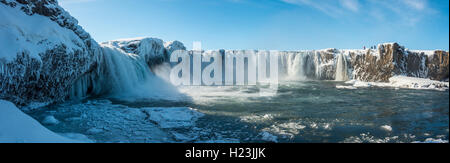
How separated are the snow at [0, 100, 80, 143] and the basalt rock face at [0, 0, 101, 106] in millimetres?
2503

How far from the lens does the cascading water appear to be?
1003 inches

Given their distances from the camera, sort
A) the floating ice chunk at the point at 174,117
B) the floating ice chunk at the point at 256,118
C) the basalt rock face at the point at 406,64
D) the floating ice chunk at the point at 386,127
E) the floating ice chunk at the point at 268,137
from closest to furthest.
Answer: the floating ice chunk at the point at 268,137, the floating ice chunk at the point at 386,127, the floating ice chunk at the point at 174,117, the floating ice chunk at the point at 256,118, the basalt rock face at the point at 406,64

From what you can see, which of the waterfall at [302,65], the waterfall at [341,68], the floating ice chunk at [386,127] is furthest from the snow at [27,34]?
the waterfall at [302,65]

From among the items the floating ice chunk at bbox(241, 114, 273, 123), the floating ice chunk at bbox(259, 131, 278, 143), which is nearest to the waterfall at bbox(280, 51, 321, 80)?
the floating ice chunk at bbox(241, 114, 273, 123)

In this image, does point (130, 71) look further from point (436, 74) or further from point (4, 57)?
point (436, 74)

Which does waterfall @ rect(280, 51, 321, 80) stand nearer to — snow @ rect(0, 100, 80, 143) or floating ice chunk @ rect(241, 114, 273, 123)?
floating ice chunk @ rect(241, 114, 273, 123)

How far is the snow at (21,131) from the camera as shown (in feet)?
8.94

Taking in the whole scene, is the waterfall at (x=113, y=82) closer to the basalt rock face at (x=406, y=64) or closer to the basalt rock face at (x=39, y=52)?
the basalt rock face at (x=39, y=52)

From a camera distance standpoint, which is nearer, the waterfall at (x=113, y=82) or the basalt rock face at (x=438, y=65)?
the waterfall at (x=113, y=82)

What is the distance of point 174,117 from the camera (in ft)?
19.0

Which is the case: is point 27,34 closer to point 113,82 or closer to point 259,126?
point 113,82

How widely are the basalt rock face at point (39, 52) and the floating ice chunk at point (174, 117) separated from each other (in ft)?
10.0

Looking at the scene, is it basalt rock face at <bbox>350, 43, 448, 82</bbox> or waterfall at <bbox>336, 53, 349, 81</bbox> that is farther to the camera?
waterfall at <bbox>336, 53, 349, 81</bbox>

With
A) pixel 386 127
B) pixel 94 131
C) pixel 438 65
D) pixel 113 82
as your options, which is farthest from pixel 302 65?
pixel 94 131
